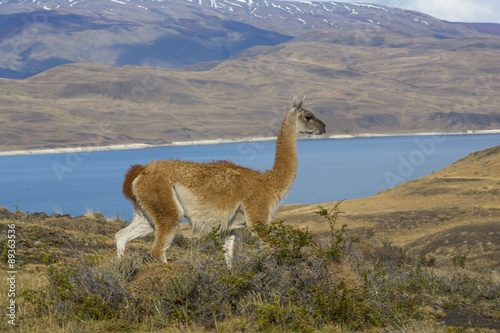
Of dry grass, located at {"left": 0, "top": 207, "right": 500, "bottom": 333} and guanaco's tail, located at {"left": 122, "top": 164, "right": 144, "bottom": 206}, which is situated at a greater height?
guanaco's tail, located at {"left": 122, "top": 164, "right": 144, "bottom": 206}

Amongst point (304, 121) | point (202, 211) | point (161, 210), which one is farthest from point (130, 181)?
point (304, 121)

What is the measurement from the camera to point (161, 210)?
6773 millimetres

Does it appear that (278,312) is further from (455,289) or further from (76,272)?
(455,289)

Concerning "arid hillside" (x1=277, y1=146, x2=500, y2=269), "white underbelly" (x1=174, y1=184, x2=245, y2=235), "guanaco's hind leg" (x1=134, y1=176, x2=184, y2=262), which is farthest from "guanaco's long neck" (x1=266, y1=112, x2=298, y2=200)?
"arid hillside" (x1=277, y1=146, x2=500, y2=269)

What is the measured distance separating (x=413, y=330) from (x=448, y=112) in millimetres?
188253

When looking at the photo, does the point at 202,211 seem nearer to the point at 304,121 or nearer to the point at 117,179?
the point at 304,121

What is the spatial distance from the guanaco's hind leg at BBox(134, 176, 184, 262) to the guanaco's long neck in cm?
132

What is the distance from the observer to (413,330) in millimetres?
5297

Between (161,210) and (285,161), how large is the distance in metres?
1.85

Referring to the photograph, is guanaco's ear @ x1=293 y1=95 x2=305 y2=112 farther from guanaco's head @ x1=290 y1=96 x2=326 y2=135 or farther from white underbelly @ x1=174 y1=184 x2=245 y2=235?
white underbelly @ x1=174 y1=184 x2=245 y2=235

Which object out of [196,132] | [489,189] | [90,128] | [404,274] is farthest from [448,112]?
[404,274]

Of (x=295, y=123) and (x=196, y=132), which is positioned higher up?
(x=295, y=123)

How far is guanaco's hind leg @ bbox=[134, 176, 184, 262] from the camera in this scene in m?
6.77

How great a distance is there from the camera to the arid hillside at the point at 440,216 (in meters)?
15.9
